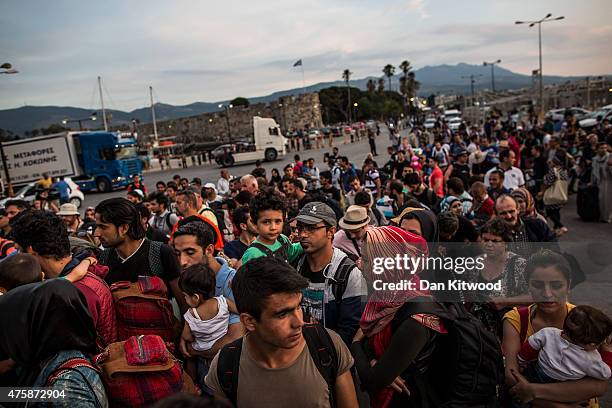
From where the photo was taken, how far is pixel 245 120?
64000mm

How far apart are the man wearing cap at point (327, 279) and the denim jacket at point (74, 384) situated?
43.4 inches

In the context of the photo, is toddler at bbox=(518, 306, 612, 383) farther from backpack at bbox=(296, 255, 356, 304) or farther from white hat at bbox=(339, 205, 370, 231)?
white hat at bbox=(339, 205, 370, 231)

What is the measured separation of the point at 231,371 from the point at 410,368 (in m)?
0.85

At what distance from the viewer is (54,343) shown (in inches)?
71.0

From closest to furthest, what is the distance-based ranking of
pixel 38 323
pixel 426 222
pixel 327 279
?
pixel 38 323
pixel 327 279
pixel 426 222

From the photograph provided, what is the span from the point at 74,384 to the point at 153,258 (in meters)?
1.30

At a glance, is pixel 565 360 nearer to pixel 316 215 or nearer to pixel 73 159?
pixel 316 215

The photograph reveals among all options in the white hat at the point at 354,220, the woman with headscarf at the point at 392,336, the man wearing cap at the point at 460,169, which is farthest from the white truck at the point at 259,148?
the woman with headscarf at the point at 392,336

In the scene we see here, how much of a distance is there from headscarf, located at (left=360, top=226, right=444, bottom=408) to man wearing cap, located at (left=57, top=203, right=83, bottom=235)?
5581mm

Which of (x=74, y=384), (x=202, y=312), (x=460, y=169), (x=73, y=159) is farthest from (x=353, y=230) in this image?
(x=73, y=159)

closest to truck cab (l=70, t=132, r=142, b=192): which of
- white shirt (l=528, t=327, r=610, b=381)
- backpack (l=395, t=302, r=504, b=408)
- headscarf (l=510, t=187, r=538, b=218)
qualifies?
headscarf (l=510, t=187, r=538, b=218)

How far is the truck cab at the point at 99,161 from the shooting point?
25031 mm

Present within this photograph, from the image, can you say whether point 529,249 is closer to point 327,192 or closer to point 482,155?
point 327,192

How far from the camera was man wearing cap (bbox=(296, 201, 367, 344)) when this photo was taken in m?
2.52
